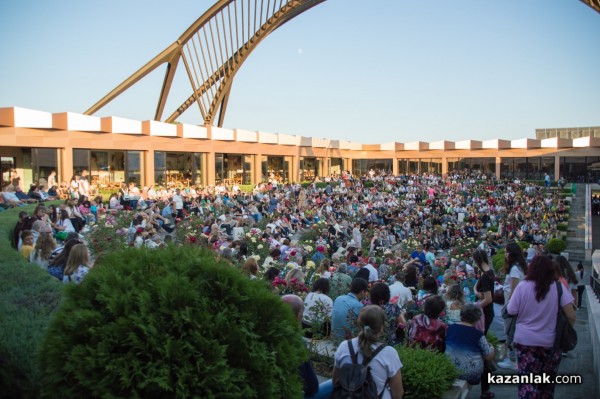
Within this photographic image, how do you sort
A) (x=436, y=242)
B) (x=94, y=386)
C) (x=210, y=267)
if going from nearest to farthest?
(x=94, y=386) < (x=210, y=267) < (x=436, y=242)

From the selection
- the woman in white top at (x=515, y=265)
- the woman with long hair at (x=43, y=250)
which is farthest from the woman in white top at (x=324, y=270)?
the woman with long hair at (x=43, y=250)

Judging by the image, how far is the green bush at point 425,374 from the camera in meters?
4.41

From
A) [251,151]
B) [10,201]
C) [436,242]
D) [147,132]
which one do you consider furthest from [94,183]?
[436,242]

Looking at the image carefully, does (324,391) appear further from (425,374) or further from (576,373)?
(576,373)

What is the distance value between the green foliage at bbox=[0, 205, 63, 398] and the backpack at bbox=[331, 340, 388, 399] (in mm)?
1834

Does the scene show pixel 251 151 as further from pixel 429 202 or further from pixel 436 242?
pixel 436 242

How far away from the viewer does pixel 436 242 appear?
2089cm

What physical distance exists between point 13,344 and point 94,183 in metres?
24.7

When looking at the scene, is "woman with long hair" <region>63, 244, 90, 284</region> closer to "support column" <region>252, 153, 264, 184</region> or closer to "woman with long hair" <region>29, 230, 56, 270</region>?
"woman with long hair" <region>29, 230, 56, 270</region>

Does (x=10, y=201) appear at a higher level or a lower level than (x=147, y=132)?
lower

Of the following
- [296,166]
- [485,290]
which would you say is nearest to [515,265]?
[485,290]

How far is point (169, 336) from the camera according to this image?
2.81 meters

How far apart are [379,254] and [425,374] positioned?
1056 cm

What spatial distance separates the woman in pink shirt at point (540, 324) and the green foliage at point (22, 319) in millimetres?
3674
